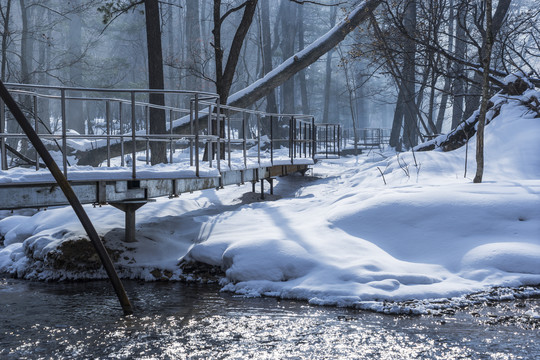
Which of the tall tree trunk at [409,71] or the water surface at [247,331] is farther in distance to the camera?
the tall tree trunk at [409,71]

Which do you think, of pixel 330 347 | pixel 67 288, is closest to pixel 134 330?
pixel 330 347

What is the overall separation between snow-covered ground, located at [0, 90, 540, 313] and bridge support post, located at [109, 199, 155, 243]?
0.17 metres

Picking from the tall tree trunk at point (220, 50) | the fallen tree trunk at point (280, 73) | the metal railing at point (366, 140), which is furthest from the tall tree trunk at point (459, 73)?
the tall tree trunk at point (220, 50)

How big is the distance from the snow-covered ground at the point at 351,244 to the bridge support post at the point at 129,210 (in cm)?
17

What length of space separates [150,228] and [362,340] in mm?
5113

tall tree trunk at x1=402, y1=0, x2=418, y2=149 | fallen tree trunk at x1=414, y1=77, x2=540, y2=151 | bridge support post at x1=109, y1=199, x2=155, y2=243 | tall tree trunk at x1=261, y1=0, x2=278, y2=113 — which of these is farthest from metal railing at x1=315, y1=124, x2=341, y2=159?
bridge support post at x1=109, y1=199, x2=155, y2=243

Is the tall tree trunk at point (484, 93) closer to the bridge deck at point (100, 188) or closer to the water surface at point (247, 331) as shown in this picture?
the water surface at point (247, 331)

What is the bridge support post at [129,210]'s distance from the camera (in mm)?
7801

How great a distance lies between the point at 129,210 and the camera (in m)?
8.07

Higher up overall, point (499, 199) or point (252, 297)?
point (499, 199)

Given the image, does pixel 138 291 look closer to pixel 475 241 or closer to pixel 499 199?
pixel 475 241

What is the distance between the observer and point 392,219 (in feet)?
25.1

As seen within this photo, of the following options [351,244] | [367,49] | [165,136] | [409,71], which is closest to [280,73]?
[367,49]

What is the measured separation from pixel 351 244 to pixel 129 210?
3.34 meters
